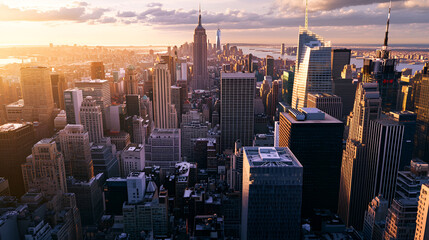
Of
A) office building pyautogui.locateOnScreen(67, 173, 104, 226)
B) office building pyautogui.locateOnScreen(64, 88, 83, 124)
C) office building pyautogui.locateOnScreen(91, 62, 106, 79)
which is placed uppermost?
office building pyautogui.locateOnScreen(91, 62, 106, 79)

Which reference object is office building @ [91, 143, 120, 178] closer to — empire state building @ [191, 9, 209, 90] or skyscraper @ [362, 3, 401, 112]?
skyscraper @ [362, 3, 401, 112]

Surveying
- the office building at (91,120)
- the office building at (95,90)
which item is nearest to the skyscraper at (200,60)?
the office building at (95,90)

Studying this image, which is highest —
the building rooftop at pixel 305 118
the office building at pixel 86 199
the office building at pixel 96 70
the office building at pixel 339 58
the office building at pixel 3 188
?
the office building at pixel 339 58

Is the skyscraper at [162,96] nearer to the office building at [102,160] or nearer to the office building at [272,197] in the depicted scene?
the office building at [102,160]

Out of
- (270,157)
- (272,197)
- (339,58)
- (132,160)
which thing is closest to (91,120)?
(132,160)

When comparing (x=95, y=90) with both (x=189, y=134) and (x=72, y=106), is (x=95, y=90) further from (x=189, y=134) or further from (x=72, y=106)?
(x=189, y=134)

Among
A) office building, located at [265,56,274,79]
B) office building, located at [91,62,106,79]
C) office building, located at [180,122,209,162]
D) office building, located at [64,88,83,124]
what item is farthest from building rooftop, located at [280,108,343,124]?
office building, located at [265,56,274,79]
